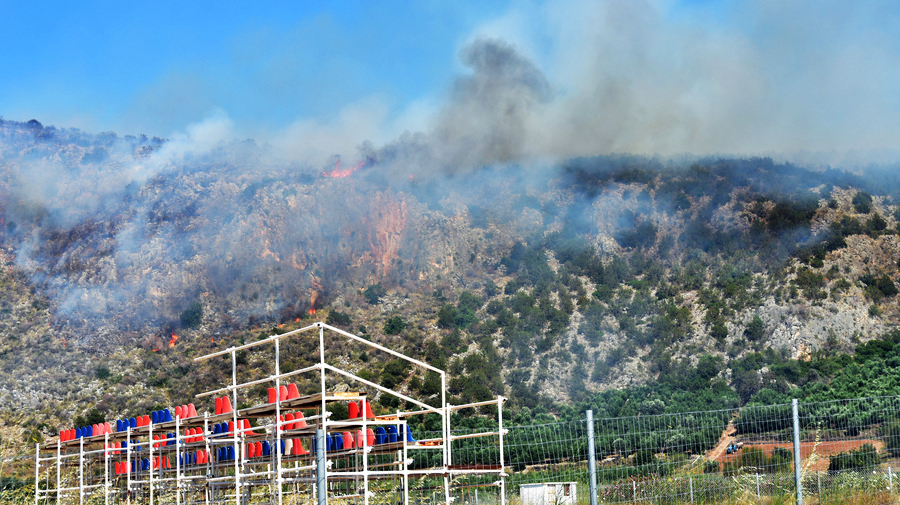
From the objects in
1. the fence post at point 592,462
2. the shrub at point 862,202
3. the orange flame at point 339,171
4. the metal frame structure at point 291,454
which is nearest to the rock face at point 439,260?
the shrub at point 862,202

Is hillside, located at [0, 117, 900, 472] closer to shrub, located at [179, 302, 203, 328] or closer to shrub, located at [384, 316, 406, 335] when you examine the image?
shrub, located at [384, 316, 406, 335]

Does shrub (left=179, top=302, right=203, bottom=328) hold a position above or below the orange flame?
below

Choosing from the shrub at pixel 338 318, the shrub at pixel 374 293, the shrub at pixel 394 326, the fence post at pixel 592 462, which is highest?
the shrub at pixel 374 293

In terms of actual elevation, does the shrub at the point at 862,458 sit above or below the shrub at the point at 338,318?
below

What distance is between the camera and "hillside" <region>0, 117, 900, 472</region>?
48.8m

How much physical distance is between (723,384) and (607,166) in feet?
120

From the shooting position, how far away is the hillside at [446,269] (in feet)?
160

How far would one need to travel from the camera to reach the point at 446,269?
65938mm

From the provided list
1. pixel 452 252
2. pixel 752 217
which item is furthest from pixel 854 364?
pixel 452 252

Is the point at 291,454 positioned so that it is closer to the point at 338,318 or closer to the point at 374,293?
the point at 338,318

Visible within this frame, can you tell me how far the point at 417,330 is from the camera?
56188 millimetres

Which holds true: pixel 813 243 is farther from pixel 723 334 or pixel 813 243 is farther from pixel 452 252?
pixel 452 252

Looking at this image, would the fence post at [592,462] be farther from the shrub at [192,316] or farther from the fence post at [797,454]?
the shrub at [192,316]

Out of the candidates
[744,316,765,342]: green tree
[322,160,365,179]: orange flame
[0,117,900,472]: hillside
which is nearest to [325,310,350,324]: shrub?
[0,117,900,472]: hillside
